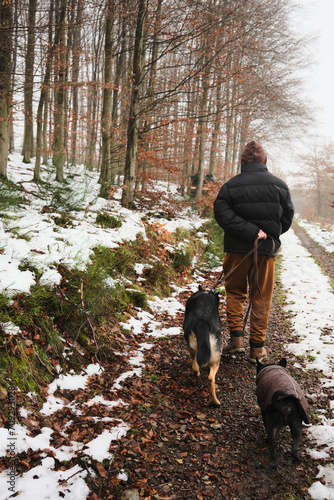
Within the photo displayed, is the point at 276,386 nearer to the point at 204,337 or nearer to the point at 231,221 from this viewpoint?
the point at 204,337

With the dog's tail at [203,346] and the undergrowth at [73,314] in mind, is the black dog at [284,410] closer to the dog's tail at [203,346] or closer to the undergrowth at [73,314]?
the dog's tail at [203,346]

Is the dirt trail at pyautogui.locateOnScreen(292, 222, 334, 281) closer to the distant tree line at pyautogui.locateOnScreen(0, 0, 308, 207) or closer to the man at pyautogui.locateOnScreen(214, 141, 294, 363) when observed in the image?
the distant tree line at pyautogui.locateOnScreen(0, 0, 308, 207)

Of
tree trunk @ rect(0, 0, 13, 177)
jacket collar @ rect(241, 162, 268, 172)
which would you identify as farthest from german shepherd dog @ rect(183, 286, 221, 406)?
tree trunk @ rect(0, 0, 13, 177)

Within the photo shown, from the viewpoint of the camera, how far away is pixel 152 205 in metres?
10.3

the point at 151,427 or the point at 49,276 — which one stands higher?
the point at 49,276

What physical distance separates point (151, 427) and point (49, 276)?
2.00 metres

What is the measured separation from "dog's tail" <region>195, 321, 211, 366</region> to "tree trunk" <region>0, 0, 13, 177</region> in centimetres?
598

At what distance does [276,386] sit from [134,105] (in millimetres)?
7925

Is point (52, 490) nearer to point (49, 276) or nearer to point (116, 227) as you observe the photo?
point (49, 276)

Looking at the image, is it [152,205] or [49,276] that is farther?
[152,205]

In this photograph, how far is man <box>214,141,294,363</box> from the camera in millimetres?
3631

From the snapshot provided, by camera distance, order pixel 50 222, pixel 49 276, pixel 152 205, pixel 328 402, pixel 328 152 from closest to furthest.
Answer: pixel 328 402 < pixel 49 276 < pixel 50 222 < pixel 152 205 < pixel 328 152

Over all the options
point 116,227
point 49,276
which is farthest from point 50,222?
point 49,276

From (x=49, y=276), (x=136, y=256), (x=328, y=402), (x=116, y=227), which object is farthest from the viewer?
(x=116, y=227)
